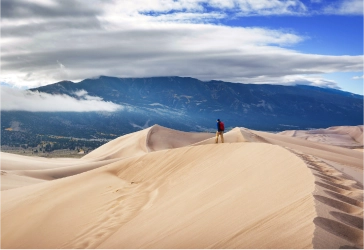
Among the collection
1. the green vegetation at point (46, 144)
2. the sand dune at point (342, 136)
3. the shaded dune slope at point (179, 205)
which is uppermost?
the shaded dune slope at point (179, 205)

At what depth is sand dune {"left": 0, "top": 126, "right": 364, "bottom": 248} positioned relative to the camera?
6.34 m

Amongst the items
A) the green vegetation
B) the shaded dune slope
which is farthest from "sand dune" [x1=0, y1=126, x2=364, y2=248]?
the green vegetation

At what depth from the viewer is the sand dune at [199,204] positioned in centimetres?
634

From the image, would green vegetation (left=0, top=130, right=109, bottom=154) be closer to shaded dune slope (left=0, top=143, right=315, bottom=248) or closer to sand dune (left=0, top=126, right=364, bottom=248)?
shaded dune slope (left=0, top=143, right=315, bottom=248)

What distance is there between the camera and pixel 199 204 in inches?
384

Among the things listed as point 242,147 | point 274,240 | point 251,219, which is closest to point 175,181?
point 242,147

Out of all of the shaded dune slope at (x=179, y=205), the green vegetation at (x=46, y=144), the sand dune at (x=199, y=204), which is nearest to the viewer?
the sand dune at (x=199, y=204)

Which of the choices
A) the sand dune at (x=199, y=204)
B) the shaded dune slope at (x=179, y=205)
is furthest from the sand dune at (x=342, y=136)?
the sand dune at (x=199, y=204)

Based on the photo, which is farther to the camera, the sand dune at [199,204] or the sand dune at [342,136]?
the sand dune at [342,136]

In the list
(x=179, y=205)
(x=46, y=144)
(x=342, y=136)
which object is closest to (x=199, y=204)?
(x=179, y=205)

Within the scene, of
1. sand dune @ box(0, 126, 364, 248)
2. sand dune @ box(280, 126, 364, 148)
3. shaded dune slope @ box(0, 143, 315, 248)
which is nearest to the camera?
sand dune @ box(0, 126, 364, 248)

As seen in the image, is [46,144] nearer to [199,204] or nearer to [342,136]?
[342,136]

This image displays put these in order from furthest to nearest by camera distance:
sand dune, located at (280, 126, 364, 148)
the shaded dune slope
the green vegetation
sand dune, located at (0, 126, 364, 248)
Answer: the green vegetation, sand dune, located at (280, 126, 364, 148), the shaded dune slope, sand dune, located at (0, 126, 364, 248)

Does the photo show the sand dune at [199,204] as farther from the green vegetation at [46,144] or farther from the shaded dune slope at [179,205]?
the green vegetation at [46,144]
